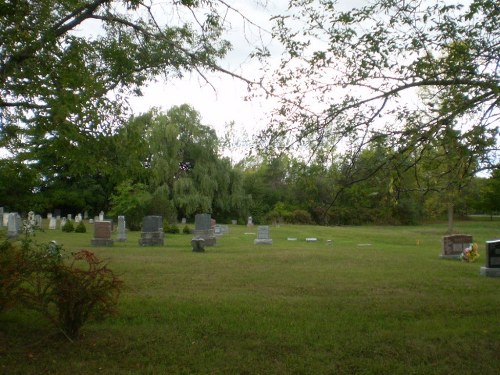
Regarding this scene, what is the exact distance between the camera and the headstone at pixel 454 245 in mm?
19000

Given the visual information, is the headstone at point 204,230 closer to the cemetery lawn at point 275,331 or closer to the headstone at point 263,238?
the headstone at point 263,238

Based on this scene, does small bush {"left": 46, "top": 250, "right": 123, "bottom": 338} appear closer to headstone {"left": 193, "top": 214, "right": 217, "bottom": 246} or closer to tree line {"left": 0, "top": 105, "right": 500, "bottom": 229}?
tree line {"left": 0, "top": 105, "right": 500, "bottom": 229}

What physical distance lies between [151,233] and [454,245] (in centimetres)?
1286

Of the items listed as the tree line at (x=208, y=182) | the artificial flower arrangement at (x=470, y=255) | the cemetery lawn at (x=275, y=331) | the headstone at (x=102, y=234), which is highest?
the tree line at (x=208, y=182)

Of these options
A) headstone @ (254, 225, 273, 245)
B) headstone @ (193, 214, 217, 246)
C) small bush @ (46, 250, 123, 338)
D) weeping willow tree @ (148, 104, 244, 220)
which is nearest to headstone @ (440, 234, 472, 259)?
headstone @ (254, 225, 273, 245)

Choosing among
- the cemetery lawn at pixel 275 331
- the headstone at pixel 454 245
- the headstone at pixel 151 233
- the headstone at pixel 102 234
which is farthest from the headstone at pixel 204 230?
the cemetery lawn at pixel 275 331

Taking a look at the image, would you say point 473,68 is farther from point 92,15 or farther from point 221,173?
point 221,173

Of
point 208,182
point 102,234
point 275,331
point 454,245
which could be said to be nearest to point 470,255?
point 454,245

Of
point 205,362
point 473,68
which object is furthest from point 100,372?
point 473,68

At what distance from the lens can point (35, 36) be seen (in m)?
7.65

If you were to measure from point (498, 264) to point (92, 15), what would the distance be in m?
11.5

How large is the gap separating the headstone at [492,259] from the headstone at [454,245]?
17.5ft

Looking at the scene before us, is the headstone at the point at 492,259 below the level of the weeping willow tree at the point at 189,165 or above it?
below

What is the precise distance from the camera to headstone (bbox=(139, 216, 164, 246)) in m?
23.5
